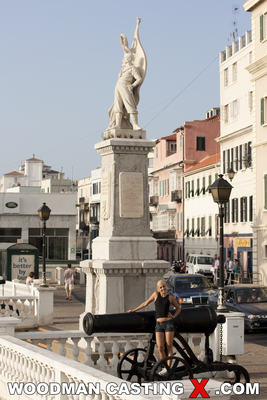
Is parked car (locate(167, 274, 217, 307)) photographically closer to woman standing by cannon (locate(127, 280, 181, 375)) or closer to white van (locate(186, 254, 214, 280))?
woman standing by cannon (locate(127, 280, 181, 375))

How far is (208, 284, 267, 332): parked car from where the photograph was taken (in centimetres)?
1964

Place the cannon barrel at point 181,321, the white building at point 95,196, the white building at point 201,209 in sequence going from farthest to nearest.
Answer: the white building at point 95,196, the white building at point 201,209, the cannon barrel at point 181,321

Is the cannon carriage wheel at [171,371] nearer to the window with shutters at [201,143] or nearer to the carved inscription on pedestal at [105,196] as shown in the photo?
the carved inscription on pedestal at [105,196]

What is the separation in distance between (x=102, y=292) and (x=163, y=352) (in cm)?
331

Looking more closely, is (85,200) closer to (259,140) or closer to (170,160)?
(170,160)

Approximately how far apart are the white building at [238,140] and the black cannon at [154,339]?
38.0m


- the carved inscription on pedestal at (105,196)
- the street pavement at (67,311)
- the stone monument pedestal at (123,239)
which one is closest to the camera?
the stone monument pedestal at (123,239)

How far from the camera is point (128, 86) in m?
14.4

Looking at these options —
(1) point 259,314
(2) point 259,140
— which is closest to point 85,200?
(2) point 259,140

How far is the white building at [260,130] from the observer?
3788cm

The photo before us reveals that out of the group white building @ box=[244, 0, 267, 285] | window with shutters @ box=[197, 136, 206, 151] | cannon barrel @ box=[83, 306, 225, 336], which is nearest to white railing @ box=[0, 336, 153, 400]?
cannon barrel @ box=[83, 306, 225, 336]

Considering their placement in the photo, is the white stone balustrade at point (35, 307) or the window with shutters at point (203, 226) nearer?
the white stone balustrade at point (35, 307)

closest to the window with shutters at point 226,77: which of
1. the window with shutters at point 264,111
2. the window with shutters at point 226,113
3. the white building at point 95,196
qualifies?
the window with shutters at point 226,113

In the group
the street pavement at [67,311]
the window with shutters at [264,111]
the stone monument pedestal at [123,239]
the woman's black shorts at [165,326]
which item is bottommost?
the street pavement at [67,311]
